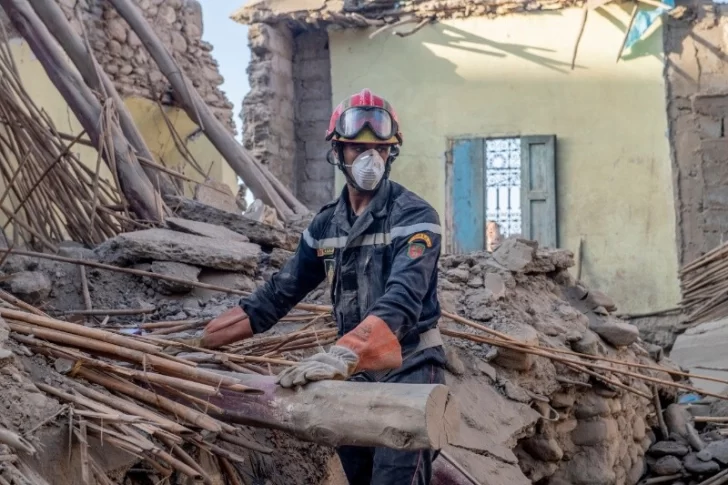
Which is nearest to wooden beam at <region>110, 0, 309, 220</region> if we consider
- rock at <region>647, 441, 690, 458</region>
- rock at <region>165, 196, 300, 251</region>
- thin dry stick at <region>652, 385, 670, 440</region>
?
rock at <region>165, 196, 300, 251</region>

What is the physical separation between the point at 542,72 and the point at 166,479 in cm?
977

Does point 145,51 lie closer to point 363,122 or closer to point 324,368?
point 363,122

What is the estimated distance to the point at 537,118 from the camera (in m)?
12.2

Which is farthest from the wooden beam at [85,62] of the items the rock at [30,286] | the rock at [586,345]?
the rock at [586,345]

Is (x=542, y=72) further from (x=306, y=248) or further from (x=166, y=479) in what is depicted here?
(x=166, y=479)

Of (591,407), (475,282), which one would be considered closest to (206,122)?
(475,282)

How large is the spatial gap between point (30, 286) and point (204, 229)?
1436 mm

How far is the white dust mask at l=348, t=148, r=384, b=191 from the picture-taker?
3693 mm

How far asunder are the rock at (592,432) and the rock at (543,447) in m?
0.53

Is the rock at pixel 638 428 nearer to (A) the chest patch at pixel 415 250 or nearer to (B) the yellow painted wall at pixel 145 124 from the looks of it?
(B) the yellow painted wall at pixel 145 124

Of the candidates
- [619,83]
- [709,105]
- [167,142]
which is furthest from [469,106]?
[167,142]

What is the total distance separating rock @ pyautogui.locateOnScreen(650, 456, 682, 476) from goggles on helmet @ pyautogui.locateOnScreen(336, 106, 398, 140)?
4196mm

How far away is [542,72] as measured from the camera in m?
12.3

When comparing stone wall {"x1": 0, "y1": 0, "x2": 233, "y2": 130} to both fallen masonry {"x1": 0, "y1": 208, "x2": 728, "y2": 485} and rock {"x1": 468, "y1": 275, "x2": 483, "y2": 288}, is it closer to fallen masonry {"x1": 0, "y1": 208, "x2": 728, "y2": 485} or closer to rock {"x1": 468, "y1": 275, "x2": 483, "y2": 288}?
fallen masonry {"x1": 0, "y1": 208, "x2": 728, "y2": 485}
